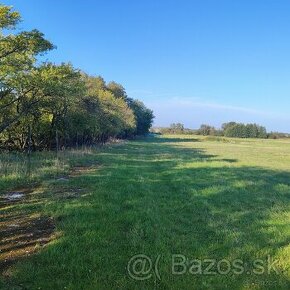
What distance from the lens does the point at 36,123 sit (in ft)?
147

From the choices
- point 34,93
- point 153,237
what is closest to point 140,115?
point 34,93

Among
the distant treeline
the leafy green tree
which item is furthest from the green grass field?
the leafy green tree

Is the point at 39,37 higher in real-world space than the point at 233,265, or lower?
higher

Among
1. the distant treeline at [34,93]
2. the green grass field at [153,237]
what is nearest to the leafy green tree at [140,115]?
the distant treeline at [34,93]

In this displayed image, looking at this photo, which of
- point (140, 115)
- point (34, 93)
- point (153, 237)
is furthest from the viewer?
point (140, 115)

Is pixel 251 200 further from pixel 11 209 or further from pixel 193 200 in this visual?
pixel 11 209

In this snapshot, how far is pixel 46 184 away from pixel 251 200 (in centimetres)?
1084

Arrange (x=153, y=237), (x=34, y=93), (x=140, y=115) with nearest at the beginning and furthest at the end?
(x=153, y=237), (x=34, y=93), (x=140, y=115)

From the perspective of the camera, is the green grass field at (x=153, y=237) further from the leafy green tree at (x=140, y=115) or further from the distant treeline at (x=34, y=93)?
the leafy green tree at (x=140, y=115)

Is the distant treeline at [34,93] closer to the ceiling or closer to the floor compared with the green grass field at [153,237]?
closer to the ceiling

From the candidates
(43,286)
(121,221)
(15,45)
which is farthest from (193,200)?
(15,45)

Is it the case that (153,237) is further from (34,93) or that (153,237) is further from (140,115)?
(140,115)

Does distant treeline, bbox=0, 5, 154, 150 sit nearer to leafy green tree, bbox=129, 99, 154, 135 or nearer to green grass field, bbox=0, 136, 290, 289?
green grass field, bbox=0, 136, 290, 289

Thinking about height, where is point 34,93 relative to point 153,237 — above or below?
above
